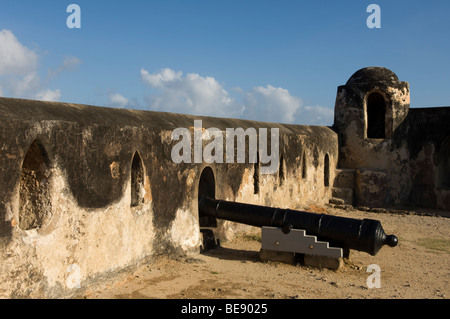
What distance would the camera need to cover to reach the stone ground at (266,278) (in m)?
6.00

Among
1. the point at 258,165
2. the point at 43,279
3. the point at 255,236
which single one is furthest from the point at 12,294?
the point at 258,165

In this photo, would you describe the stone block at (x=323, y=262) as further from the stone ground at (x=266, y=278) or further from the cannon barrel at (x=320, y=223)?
the cannon barrel at (x=320, y=223)

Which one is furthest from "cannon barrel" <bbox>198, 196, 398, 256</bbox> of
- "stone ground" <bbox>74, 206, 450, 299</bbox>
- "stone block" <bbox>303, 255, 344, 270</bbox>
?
"stone ground" <bbox>74, 206, 450, 299</bbox>

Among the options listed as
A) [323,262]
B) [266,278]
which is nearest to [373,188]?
[323,262]

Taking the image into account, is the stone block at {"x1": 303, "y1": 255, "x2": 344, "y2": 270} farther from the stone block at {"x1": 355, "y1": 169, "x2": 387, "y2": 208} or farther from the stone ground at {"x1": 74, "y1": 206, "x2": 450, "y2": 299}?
the stone block at {"x1": 355, "y1": 169, "x2": 387, "y2": 208}

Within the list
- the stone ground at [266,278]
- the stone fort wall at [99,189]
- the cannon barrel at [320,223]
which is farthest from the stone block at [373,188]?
the cannon barrel at [320,223]

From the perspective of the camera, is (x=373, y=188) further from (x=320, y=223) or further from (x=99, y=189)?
(x=99, y=189)

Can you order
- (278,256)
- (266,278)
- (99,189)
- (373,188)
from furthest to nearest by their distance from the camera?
(373,188), (278,256), (266,278), (99,189)

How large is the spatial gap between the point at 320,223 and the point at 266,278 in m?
1.25

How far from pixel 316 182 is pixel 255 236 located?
493 cm

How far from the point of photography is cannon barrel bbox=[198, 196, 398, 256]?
6.93m

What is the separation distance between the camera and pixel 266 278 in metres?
6.76

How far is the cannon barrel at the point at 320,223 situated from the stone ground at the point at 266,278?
Result: 528 millimetres

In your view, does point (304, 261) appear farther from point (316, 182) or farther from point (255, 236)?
point (316, 182)
